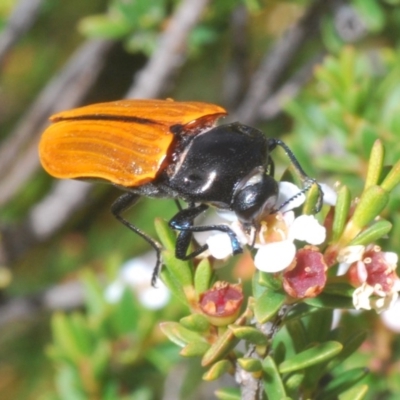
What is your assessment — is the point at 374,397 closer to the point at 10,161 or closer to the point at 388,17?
the point at 388,17

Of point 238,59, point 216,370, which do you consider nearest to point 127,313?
point 216,370

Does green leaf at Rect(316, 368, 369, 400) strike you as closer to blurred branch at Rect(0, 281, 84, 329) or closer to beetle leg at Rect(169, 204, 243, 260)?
beetle leg at Rect(169, 204, 243, 260)

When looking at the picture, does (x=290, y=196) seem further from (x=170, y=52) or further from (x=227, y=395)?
(x=170, y=52)

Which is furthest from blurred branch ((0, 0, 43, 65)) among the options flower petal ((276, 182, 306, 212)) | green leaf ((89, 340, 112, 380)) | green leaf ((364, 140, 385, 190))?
green leaf ((364, 140, 385, 190))

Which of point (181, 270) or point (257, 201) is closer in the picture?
point (181, 270)

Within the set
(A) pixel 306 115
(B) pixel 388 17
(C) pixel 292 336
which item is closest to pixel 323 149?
(A) pixel 306 115
